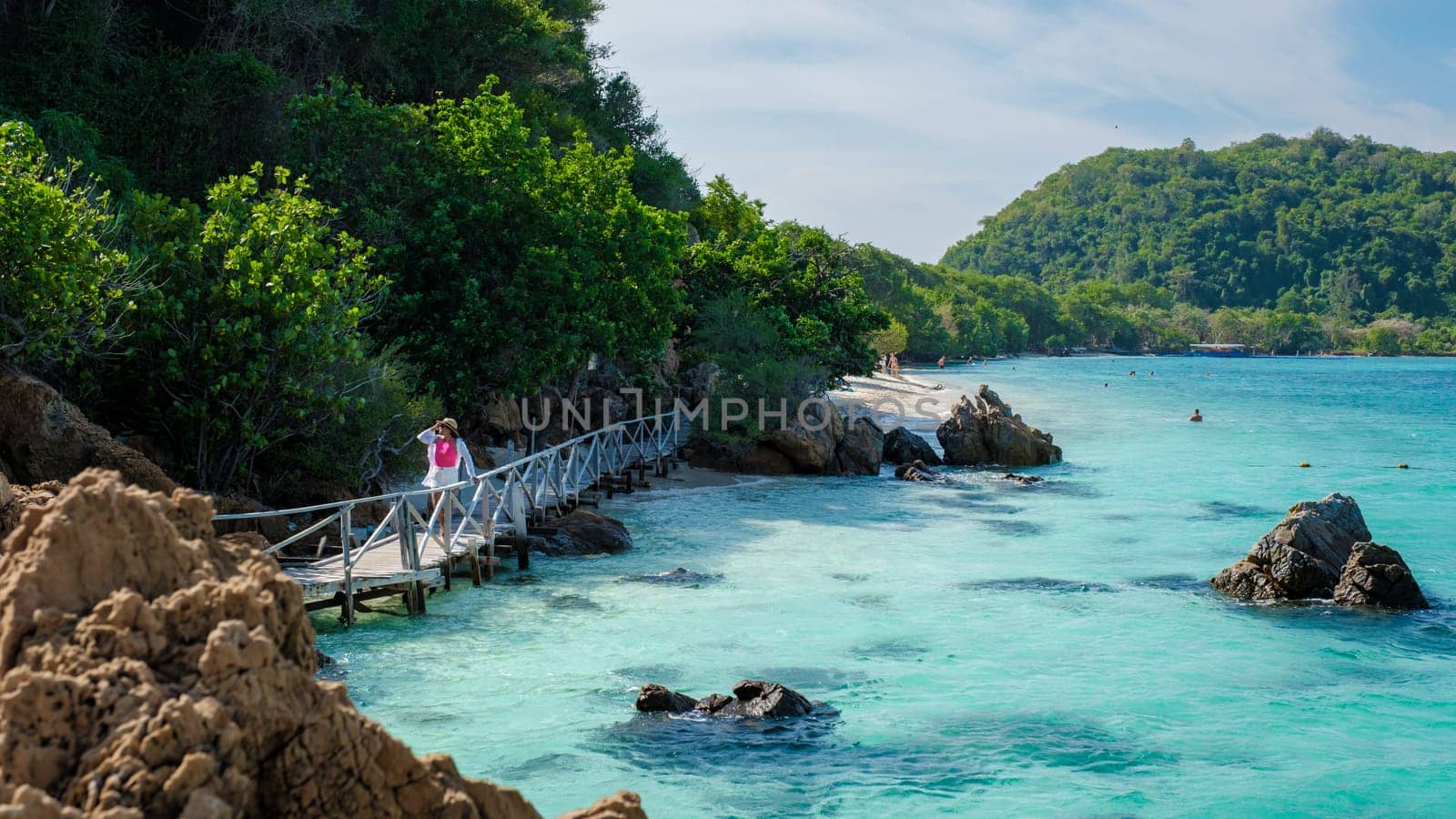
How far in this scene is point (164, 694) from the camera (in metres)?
4.48

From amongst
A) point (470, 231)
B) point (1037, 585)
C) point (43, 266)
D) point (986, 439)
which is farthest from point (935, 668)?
point (986, 439)

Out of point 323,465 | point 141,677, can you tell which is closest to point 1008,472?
point 323,465

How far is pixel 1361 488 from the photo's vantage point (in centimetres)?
3744

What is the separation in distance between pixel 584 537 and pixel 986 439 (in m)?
19.2

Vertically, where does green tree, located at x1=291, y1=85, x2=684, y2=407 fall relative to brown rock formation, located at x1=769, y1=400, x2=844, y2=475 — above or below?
above

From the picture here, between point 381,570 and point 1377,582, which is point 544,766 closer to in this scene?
point 381,570

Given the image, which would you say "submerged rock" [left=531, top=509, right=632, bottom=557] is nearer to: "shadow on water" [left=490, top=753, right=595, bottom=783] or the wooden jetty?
the wooden jetty

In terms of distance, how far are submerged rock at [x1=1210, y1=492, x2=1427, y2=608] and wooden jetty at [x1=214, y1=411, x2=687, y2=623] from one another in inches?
467

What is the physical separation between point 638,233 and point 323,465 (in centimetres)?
1141

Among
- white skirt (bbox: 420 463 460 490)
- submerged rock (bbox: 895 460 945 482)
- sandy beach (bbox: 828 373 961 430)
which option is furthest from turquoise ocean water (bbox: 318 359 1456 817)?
sandy beach (bbox: 828 373 961 430)

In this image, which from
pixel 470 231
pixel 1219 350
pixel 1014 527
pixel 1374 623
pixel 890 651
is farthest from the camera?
pixel 1219 350

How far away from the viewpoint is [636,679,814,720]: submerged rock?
1291 centimetres

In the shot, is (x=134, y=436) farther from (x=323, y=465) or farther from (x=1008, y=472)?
(x=1008, y=472)

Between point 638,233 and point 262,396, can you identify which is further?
point 638,233
